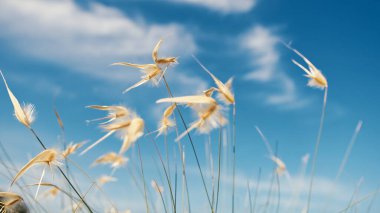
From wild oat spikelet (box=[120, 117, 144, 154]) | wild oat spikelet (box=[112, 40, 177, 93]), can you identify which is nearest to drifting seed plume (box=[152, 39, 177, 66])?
wild oat spikelet (box=[112, 40, 177, 93])

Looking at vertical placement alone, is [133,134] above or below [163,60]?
below

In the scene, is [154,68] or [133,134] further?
[154,68]

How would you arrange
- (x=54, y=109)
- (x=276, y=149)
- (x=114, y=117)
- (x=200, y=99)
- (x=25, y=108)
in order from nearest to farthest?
(x=200, y=99) < (x=114, y=117) < (x=25, y=108) < (x=54, y=109) < (x=276, y=149)

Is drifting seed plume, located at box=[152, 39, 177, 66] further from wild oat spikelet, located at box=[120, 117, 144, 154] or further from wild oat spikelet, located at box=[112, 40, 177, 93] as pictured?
wild oat spikelet, located at box=[120, 117, 144, 154]

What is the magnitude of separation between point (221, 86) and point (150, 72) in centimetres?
40

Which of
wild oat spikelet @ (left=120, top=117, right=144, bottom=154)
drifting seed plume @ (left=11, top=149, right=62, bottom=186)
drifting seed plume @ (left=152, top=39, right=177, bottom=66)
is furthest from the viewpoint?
drifting seed plume @ (left=152, top=39, right=177, bottom=66)

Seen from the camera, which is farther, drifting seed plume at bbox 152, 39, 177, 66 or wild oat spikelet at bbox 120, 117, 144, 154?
drifting seed plume at bbox 152, 39, 177, 66

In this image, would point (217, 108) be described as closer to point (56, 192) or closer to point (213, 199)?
point (213, 199)

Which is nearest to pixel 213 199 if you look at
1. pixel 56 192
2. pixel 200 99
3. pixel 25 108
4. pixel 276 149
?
pixel 276 149

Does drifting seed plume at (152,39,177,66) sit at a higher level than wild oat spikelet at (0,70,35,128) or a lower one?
higher

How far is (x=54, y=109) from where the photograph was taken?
6.16ft

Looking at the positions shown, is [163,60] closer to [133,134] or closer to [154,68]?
[154,68]

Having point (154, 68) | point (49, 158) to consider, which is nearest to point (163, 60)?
point (154, 68)

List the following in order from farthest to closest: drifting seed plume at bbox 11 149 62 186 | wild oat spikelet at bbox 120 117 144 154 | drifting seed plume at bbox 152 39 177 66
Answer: drifting seed plume at bbox 152 39 177 66, drifting seed plume at bbox 11 149 62 186, wild oat spikelet at bbox 120 117 144 154
